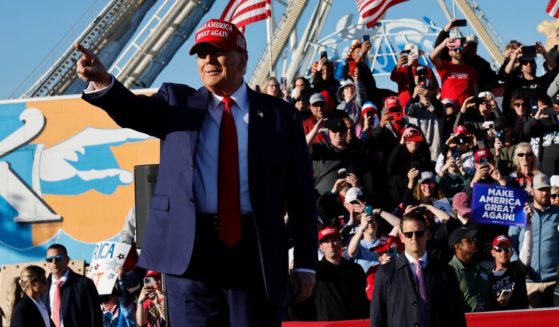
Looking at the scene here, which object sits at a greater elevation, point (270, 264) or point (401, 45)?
point (401, 45)

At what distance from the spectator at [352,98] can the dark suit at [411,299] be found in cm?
690

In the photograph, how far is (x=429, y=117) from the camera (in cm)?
1368

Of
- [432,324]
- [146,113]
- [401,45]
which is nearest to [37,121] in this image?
[432,324]

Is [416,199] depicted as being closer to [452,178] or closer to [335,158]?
[452,178]

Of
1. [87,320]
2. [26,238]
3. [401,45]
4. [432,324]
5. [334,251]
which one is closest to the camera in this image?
[432,324]

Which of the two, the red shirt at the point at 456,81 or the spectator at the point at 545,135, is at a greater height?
the red shirt at the point at 456,81

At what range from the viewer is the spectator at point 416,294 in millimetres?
7336

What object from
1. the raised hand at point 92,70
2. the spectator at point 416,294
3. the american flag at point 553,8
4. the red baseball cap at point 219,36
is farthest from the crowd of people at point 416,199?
the raised hand at point 92,70

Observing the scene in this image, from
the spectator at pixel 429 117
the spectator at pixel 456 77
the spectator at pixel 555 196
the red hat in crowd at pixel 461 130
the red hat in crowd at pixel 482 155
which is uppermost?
the spectator at pixel 456 77

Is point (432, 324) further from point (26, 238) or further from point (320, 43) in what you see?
point (320, 43)

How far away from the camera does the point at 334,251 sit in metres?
9.70

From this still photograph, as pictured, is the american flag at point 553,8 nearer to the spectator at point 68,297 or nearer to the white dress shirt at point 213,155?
the spectator at point 68,297

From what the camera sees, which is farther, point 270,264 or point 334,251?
point 334,251

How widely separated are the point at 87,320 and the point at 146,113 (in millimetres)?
6158
